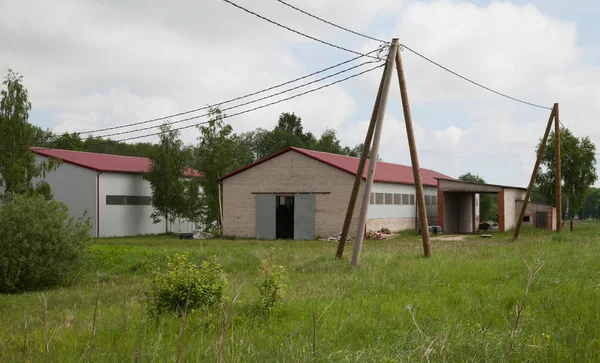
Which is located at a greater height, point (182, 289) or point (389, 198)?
point (389, 198)

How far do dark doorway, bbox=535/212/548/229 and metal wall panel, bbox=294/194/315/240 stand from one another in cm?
1925

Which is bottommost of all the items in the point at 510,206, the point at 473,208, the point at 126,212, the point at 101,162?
the point at 126,212

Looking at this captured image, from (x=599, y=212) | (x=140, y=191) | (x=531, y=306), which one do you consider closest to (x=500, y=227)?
(x=140, y=191)

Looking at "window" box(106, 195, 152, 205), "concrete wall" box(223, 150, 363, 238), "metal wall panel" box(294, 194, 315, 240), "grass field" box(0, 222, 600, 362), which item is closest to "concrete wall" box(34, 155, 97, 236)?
"window" box(106, 195, 152, 205)

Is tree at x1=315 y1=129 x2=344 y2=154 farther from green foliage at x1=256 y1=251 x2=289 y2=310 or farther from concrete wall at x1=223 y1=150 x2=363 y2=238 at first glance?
green foliage at x1=256 y1=251 x2=289 y2=310

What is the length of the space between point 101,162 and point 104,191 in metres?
3.43

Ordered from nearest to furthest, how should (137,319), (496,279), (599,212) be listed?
(137,319) → (496,279) → (599,212)

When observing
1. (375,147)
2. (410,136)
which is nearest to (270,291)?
(375,147)

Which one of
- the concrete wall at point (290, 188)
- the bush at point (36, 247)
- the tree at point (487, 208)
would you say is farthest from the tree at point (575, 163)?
the bush at point (36, 247)

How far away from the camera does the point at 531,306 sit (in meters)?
9.64

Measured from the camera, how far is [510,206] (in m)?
44.9

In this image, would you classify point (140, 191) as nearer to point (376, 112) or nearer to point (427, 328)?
point (376, 112)

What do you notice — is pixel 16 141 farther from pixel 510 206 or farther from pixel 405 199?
pixel 510 206

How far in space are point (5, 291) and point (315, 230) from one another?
21.5 metres
